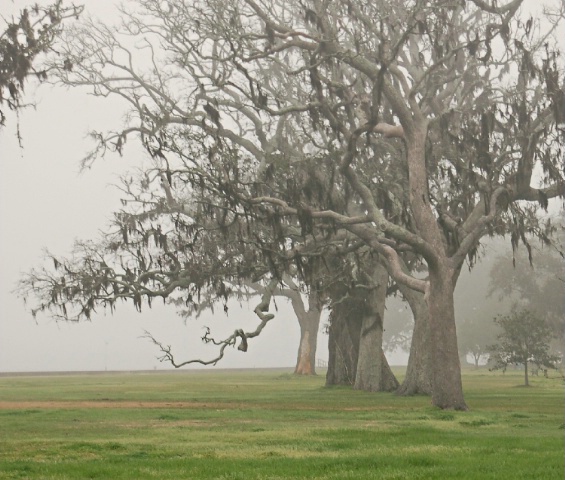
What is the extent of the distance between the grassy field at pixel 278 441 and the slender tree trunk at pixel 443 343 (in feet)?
3.84

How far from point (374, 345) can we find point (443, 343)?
53.9 feet

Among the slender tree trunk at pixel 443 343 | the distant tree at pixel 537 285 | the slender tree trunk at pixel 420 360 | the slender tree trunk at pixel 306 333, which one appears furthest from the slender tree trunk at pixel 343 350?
the distant tree at pixel 537 285

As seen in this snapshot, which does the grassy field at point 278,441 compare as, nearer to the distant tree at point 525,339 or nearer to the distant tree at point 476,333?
the distant tree at point 525,339

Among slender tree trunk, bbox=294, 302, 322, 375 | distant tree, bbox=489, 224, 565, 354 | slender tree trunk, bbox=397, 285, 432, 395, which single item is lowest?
slender tree trunk, bbox=397, 285, 432, 395

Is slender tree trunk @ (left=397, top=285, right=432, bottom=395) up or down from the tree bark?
down

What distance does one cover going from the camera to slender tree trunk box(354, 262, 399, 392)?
51312mm

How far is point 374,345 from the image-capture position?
51344mm

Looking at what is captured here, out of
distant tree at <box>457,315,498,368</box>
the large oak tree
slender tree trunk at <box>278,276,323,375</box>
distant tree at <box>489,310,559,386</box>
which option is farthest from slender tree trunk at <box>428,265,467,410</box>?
distant tree at <box>457,315,498,368</box>

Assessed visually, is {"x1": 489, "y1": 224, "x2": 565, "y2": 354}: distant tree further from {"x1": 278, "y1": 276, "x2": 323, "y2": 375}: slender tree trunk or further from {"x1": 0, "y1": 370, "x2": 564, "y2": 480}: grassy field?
{"x1": 0, "y1": 370, "x2": 564, "y2": 480}: grassy field

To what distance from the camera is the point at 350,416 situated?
3130 cm

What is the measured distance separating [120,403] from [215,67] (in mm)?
16050

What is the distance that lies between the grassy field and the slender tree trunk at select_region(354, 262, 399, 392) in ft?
38.5

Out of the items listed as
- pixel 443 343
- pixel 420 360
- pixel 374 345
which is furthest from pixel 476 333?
pixel 443 343

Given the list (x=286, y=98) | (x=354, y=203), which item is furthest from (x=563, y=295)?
(x=286, y=98)
